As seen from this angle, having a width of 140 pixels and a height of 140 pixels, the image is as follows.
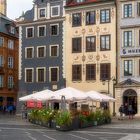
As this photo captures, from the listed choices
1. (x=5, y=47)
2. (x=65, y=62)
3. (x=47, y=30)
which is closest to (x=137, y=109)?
(x=65, y=62)

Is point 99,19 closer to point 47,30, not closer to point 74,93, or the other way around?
point 47,30

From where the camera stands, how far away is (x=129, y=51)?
171ft

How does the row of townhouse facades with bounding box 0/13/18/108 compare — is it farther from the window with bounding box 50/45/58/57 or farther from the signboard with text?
the signboard with text

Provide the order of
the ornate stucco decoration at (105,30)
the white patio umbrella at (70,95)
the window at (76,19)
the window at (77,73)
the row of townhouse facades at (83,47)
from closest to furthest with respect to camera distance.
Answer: the white patio umbrella at (70,95)
the row of townhouse facades at (83,47)
the ornate stucco decoration at (105,30)
the window at (77,73)
the window at (76,19)

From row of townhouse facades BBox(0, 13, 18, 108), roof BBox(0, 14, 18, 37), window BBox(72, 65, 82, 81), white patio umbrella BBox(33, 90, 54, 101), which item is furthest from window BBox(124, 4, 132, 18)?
roof BBox(0, 14, 18, 37)

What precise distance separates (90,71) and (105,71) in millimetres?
1972

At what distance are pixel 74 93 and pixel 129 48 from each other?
56.3ft

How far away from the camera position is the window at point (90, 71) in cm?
5434

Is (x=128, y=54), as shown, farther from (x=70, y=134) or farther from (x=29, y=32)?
(x=70, y=134)

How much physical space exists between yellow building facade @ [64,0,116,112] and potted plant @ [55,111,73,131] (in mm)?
21109

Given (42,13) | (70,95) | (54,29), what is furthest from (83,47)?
(70,95)

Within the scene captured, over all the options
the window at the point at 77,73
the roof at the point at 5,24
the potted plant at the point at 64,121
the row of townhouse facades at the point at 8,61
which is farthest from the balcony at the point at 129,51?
the roof at the point at 5,24

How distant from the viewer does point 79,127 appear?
34.0 metres

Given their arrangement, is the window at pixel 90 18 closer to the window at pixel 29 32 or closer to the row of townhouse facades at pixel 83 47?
the row of townhouse facades at pixel 83 47
